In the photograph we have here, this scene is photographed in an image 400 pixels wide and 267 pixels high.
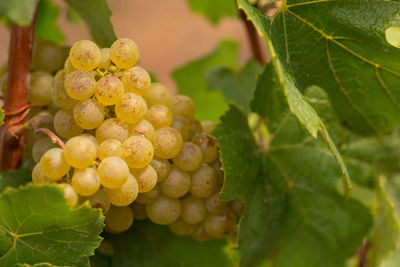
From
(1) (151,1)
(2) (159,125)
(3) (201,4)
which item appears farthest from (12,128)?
(1) (151,1)

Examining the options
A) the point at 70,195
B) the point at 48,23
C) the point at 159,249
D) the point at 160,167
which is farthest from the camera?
the point at 48,23

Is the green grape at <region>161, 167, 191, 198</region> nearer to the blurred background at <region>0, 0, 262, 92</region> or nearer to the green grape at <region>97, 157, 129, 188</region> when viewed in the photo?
the green grape at <region>97, 157, 129, 188</region>

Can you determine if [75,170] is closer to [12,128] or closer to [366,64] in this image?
[12,128]

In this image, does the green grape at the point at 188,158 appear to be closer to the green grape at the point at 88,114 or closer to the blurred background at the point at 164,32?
the green grape at the point at 88,114

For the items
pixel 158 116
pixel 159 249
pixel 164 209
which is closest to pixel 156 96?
pixel 158 116

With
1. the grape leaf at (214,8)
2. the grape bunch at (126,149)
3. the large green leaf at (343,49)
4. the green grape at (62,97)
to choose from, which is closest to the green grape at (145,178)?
the grape bunch at (126,149)

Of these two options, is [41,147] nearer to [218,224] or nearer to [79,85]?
[79,85]

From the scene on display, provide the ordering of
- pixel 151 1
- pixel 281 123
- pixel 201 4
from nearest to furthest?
pixel 281 123 < pixel 201 4 < pixel 151 1
